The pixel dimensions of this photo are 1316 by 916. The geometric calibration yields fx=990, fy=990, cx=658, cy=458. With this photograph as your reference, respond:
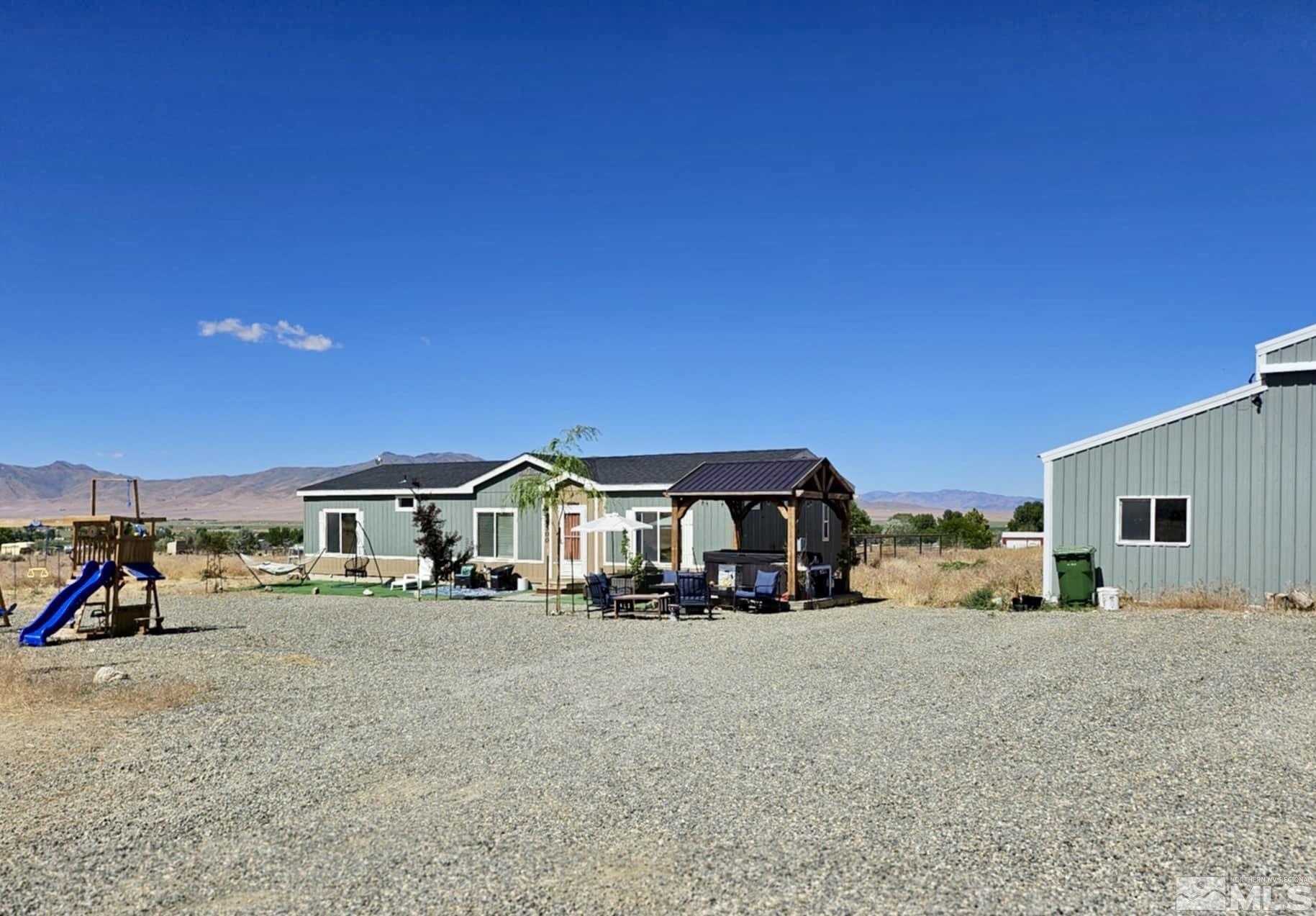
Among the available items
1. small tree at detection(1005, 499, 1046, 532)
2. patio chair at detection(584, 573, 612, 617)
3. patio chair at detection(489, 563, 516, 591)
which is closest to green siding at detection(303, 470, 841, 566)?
patio chair at detection(489, 563, 516, 591)

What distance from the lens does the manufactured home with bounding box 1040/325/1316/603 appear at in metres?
15.7

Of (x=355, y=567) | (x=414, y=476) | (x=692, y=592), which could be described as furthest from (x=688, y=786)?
(x=414, y=476)

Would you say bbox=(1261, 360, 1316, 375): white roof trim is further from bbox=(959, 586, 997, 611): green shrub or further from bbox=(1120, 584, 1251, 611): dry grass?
bbox=(959, 586, 997, 611): green shrub

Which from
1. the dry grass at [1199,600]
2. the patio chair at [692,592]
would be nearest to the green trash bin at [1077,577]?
the dry grass at [1199,600]

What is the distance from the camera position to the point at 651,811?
571 cm

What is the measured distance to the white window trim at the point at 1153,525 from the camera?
53.8ft

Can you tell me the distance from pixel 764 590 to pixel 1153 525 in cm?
666

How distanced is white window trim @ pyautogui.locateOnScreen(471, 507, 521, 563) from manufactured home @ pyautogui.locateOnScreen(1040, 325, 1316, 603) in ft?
41.1

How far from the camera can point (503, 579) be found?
23062mm

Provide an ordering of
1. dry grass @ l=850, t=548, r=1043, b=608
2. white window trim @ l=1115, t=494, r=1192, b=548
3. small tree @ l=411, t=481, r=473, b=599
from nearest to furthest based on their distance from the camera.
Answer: white window trim @ l=1115, t=494, r=1192, b=548, dry grass @ l=850, t=548, r=1043, b=608, small tree @ l=411, t=481, r=473, b=599

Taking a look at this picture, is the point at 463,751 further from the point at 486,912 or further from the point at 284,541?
the point at 284,541

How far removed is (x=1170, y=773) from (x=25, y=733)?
8473 millimetres

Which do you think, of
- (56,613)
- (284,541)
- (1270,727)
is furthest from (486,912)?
(284,541)

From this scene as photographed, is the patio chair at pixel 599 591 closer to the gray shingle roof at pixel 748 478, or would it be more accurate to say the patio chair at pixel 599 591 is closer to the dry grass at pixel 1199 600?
the gray shingle roof at pixel 748 478
